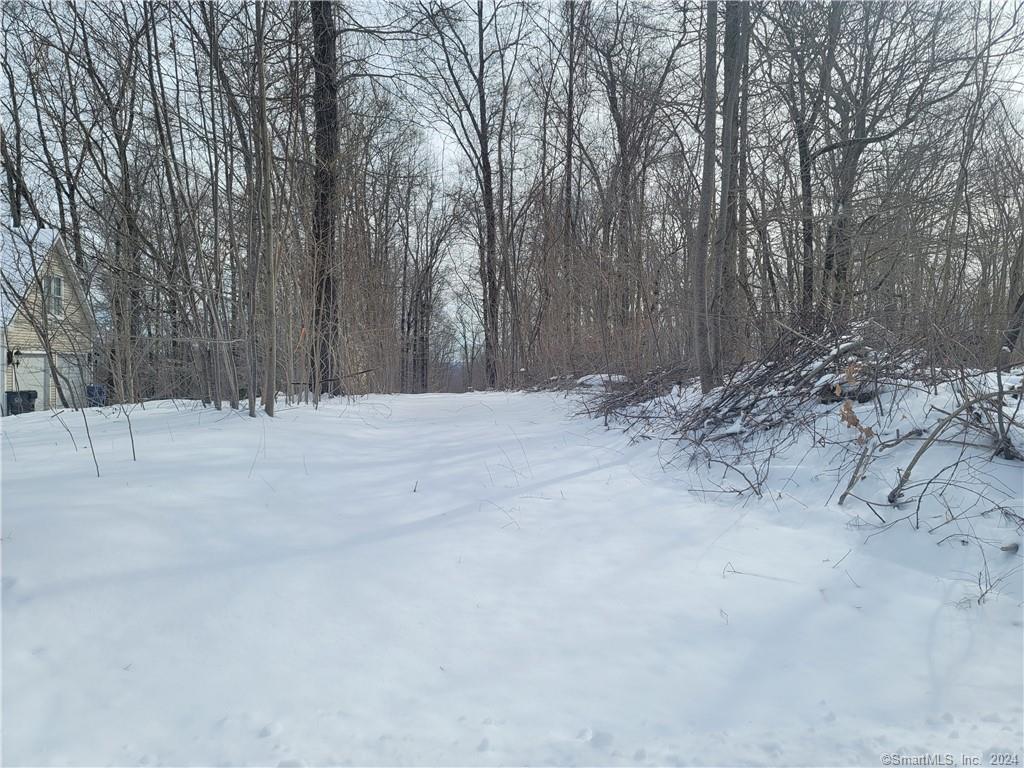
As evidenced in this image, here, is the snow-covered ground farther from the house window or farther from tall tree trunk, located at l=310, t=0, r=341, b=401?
the house window

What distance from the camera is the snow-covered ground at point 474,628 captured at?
4.09 feet

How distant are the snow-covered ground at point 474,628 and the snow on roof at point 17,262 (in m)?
4.82

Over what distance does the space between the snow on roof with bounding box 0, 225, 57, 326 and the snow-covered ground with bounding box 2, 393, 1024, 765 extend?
4.82 meters

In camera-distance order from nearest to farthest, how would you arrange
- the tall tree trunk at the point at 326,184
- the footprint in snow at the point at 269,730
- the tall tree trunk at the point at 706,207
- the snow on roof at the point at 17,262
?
the footprint in snow at the point at 269,730 < the tall tree trunk at the point at 706,207 < the snow on roof at the point at 17,262 < the tall tree trunk at the point at 326,184

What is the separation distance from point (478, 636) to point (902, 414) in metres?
2.72

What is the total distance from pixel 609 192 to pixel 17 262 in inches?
353

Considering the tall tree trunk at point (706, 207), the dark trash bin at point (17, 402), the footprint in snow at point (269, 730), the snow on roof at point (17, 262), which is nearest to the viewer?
the footprint in snow at point (269, 730)

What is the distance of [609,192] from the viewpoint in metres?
10.7

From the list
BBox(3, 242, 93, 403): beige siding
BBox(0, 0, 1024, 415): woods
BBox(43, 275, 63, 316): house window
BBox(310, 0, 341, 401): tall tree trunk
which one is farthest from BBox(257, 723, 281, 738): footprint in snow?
BBox(43, 275, 63, 316): house window

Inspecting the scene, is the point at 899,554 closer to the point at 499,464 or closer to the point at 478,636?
the point at 478,636

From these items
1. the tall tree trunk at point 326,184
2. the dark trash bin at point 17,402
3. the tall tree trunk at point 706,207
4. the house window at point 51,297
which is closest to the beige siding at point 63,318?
the house window at point 51,297

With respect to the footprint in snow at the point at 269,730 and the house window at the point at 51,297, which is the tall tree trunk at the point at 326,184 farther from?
the footprint in snow at the point at 269,730

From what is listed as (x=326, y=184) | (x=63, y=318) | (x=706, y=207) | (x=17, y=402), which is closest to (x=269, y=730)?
(x=706, y=207)

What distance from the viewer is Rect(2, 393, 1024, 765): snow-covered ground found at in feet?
4.09
